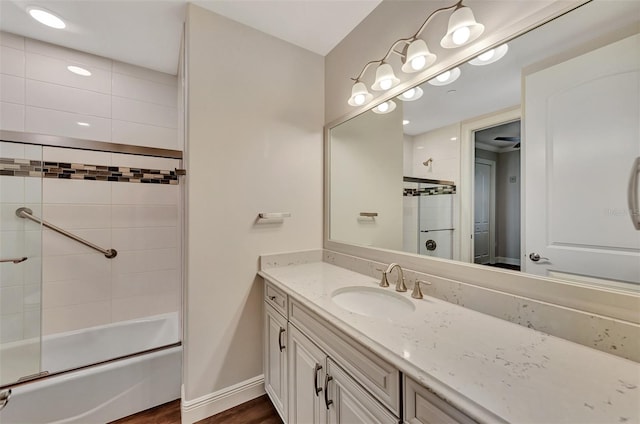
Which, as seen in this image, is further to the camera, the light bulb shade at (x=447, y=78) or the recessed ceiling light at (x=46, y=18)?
the recessed ceiling light at (x=46, y=18)

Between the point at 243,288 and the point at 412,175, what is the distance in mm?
1310

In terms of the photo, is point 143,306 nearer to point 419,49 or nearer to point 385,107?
point 385,107

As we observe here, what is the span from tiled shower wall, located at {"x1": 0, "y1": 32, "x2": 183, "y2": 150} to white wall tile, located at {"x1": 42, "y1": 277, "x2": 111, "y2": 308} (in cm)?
120

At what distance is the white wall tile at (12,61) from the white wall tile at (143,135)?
59 centimetres

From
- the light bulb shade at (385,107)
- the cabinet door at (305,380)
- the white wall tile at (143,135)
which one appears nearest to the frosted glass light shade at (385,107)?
the light bulb shade at (385,107)

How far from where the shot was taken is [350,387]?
2.95 feet

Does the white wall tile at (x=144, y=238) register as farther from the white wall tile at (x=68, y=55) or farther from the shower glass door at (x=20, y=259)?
the white wall tile at (x=68, y=55)

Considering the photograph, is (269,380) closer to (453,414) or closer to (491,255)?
(453,414)

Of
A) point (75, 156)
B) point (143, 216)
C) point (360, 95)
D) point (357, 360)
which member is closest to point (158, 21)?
point (75, 156)

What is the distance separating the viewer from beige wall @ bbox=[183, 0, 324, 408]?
152 cm

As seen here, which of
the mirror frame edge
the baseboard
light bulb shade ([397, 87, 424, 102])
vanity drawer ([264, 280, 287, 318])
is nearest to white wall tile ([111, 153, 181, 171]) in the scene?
vanity drawer ([264, 280, 287, 318])

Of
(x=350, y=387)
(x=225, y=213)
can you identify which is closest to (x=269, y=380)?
(x=350, y=387)

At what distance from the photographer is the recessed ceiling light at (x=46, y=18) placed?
1.55 metres

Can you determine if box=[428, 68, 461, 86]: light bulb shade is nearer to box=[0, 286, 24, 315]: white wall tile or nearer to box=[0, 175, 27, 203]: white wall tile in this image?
box=[0, 175, 27, 203]: white wall tile
